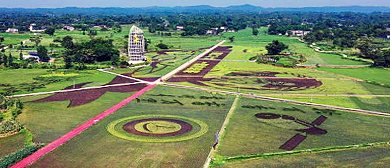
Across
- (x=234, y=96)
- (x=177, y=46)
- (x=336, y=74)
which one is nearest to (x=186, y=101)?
(x=234, y=96)

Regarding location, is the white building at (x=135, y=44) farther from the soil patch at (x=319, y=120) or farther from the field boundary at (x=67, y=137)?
the soil patch at (x=319, y=120)

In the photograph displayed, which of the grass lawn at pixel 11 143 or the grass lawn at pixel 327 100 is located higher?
the grass lawn at pixel 11 143

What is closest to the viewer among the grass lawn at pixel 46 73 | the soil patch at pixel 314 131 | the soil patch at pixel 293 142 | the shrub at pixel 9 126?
the soil patch at pixel 293 142

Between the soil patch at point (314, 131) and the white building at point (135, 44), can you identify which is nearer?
the soil patch at point (314, 131)

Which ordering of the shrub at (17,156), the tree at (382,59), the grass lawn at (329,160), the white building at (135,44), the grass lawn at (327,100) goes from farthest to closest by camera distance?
the tree at (382,59)
the white building at (135,44)
the grass lawn at (327,100)
the grass lawn at (329,160)
the shrub at (17,156)

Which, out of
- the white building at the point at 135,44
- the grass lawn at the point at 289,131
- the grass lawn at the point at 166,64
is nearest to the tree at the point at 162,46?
the grass lawn at the point at 166,64

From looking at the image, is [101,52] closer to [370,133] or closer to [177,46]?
[177,46]
